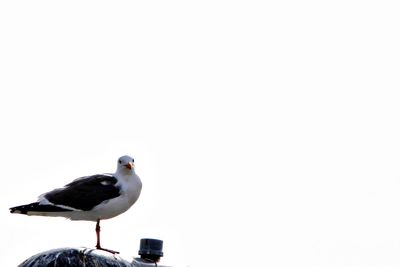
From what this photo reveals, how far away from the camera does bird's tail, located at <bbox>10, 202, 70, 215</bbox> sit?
60.8ft

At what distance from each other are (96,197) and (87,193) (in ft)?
0.69

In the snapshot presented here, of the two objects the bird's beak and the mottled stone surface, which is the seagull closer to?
the bird's beak

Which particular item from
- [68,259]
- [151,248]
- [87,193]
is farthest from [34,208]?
[68,259]

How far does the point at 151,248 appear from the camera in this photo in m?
16.7

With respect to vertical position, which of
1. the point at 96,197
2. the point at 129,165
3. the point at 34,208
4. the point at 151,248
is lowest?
the point at 151,248

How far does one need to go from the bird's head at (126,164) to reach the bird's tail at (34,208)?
1.44 metres

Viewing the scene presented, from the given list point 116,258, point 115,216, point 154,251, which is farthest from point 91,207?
point 116,258

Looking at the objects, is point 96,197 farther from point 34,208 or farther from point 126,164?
point 34,208

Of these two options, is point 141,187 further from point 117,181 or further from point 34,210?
point 34,210

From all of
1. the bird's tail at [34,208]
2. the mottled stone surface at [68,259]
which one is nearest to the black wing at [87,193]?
the bird's tail at [34,208]

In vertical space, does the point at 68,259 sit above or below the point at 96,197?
below

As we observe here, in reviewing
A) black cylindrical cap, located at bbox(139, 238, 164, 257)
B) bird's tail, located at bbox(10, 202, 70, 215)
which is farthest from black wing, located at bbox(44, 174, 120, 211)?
black cylindrical cap, located at bbox(139, 238, 164, 257)

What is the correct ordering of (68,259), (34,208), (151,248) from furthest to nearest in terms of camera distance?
1. (34,208)
2. (151,248)
3. (68,259)

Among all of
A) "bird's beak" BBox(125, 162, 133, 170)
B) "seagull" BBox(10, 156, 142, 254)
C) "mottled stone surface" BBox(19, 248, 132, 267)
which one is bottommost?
"mottled stone surface" BBox(19, 248, 132, 267)
